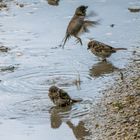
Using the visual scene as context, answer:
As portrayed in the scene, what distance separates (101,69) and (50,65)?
93 cm

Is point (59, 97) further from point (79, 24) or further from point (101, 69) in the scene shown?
point (101, 69)

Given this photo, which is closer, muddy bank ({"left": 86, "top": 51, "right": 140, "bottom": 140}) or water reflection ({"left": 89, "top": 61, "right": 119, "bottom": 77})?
muddy bank ({"left": 86, "top": 51, "right": 140, "bottom": 140})

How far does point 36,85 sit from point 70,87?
574mm

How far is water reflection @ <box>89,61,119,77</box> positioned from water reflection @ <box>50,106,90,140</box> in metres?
1.87

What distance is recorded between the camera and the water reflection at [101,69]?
11.4 m

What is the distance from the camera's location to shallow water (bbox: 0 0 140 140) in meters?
8.94

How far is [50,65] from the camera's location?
11.8m

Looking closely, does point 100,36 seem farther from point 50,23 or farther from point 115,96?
point 115,96

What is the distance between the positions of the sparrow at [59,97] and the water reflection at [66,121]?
0.08 meters

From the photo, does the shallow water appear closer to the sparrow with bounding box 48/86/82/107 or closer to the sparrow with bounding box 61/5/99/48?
the sparrow with bounding box 48/86/82/107

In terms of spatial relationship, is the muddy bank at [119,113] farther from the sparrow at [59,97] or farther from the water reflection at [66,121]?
the sparrow at [59,97]

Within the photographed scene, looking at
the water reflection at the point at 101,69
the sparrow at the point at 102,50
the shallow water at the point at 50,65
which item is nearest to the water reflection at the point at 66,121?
the shallow water at the point at 50,65

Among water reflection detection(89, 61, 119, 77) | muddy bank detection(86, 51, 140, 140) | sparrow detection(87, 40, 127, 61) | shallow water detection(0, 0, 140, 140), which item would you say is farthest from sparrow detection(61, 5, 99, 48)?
sparrow detection(87, 40, 127, 61)

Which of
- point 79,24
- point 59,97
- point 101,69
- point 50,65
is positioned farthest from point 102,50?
point 59,97
